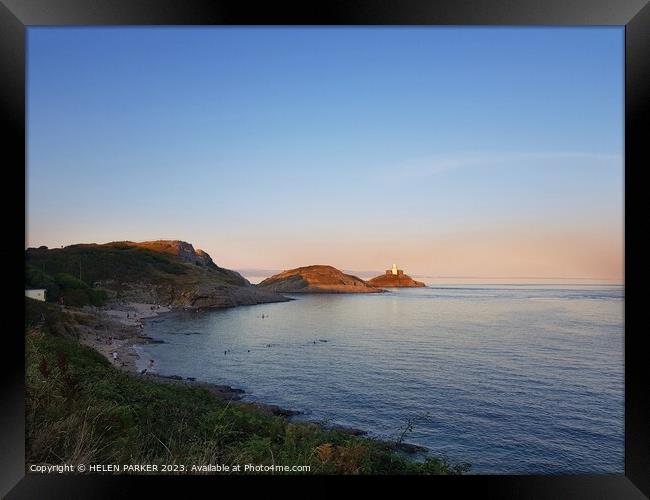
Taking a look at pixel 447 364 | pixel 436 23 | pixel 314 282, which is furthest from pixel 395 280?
pixel 436 23

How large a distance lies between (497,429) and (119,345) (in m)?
6.86

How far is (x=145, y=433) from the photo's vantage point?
2.93 meters

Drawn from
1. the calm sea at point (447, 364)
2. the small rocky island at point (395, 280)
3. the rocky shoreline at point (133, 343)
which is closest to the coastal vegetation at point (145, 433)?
the rocky shoreline at point (133, 343)

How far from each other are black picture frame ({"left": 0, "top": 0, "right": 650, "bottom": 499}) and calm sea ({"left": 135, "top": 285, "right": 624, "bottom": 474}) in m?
2.54

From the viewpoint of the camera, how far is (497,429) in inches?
237

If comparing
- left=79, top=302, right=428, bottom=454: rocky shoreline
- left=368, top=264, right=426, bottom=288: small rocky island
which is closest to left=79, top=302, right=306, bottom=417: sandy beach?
left=79, top=302, right=428, bottom=454: rocky shoreline

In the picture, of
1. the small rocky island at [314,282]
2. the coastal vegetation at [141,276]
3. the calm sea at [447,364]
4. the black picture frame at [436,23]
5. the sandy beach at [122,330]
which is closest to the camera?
the black picture frame at [436,23]

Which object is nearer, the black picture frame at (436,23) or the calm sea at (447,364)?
the black picture frame at (436,23)

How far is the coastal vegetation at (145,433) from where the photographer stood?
269 centimetres

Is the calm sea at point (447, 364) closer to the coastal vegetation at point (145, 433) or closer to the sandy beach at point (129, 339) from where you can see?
the sandy beach at point (129, 339)

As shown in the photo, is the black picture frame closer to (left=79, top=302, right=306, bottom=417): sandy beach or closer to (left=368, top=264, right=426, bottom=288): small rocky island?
(left=368, top=264, right=426, bottom=288): small rocky island

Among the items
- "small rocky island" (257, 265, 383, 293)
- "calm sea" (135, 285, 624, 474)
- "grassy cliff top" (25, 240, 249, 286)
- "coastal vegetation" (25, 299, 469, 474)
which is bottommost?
"calm sea" (135, 285, 624, 474)

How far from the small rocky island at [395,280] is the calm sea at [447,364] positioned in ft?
1.43

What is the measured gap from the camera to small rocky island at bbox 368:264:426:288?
19.7 ft
